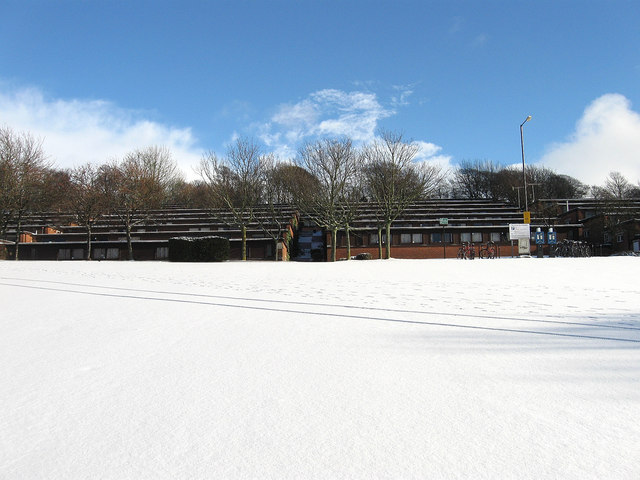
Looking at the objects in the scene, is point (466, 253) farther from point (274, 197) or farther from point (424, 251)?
point (274, 197)

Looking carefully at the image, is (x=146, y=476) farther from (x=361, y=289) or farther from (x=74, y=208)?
(x=74, y=208)

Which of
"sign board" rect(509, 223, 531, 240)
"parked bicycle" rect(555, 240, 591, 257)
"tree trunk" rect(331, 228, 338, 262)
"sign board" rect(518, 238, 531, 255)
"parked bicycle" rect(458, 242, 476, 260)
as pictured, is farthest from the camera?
"tree trunk" rect(331, 228, 338, 262)

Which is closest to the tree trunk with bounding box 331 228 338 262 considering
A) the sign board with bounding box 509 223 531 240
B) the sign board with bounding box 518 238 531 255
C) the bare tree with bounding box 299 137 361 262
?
the bare tree with bounding box 299 137 361 262

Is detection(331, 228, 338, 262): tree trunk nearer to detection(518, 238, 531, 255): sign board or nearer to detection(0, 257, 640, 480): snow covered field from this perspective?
detection(518, 238, 531, 255): sign board

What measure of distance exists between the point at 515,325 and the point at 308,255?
1601 inches

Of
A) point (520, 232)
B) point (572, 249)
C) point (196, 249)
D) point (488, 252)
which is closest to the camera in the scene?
point (196, 249)

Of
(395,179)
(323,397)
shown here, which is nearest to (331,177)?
(395,179)

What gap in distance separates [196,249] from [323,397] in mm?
24543

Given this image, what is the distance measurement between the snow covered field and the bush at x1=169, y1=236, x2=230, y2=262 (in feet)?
66.8

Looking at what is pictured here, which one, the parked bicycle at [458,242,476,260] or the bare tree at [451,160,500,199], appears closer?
the parked bicycle at [458,242,476,260]

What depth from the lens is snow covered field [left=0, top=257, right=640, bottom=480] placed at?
2021 mm

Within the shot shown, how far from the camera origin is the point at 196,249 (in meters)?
26.1

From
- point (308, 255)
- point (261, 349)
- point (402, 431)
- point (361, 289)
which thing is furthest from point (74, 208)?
point (402, 431)

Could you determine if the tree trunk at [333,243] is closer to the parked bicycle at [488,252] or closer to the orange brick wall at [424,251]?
the orange brick wall at [424,251]
